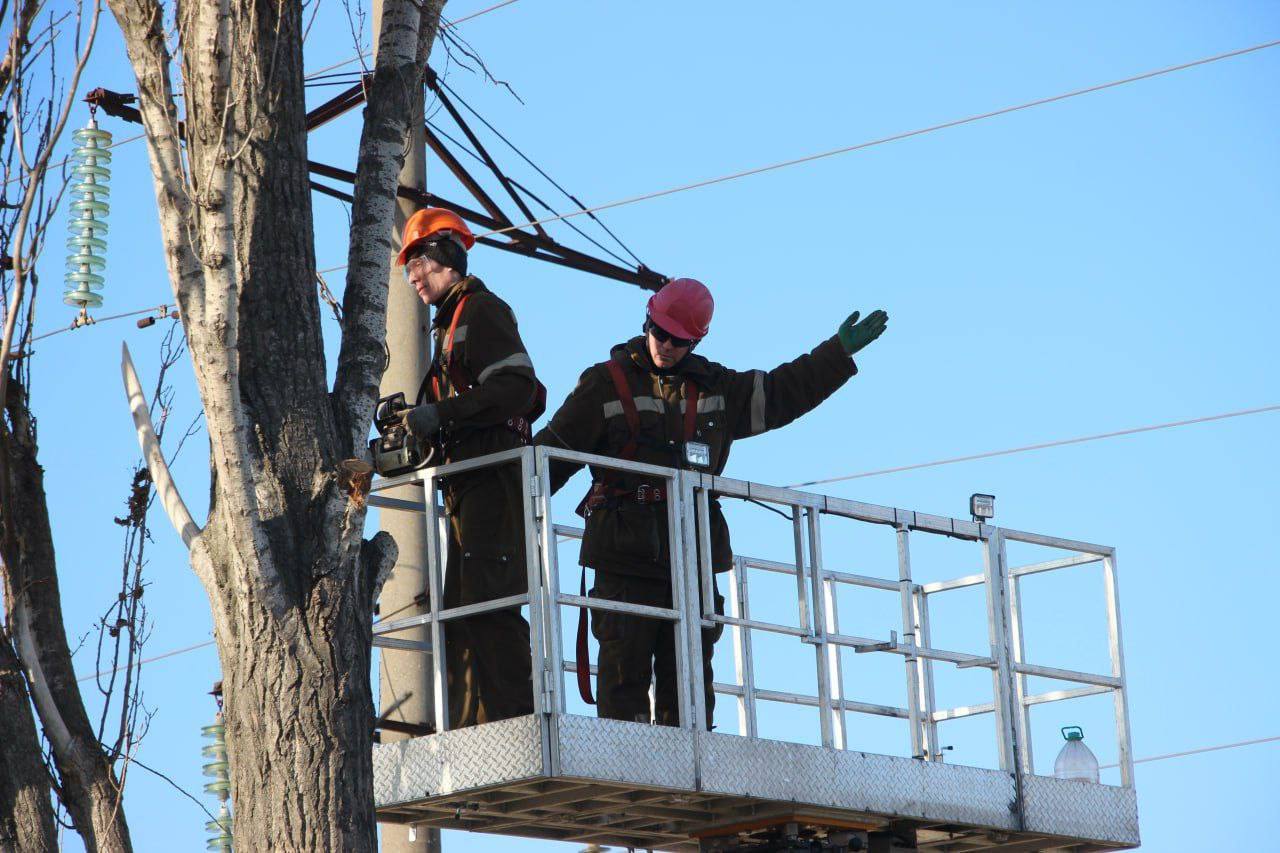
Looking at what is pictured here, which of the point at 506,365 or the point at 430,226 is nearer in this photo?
the point at 506,365

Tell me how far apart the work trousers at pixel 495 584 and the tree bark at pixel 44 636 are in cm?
176

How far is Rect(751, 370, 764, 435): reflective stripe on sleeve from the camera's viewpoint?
9.78 meters

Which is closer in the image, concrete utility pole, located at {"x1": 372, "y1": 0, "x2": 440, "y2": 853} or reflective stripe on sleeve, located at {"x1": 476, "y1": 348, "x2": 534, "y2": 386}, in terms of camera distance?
reflective stripe on sleeve, located at {"x1": 476, "y1": 348, "x2": 534, "y2": 386}

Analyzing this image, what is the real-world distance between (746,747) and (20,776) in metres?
3.44

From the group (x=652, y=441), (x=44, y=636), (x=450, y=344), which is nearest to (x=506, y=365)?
(x=450, y=344)

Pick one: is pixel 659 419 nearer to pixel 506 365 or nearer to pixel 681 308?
pixel 681 308

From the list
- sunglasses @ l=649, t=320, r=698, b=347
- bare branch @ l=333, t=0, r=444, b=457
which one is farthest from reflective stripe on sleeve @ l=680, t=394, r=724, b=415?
bare branch @ l=333, t=0, r=444, b=457

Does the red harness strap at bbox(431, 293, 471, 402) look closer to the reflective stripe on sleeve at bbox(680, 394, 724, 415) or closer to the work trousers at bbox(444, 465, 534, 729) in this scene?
the work trousers at bbox(444, 465, 534, 729)

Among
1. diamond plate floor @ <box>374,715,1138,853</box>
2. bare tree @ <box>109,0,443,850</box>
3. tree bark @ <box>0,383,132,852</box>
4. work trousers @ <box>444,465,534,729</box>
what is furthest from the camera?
tree bark @ <box>0,383,132,852</box>

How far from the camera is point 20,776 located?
31.3ft

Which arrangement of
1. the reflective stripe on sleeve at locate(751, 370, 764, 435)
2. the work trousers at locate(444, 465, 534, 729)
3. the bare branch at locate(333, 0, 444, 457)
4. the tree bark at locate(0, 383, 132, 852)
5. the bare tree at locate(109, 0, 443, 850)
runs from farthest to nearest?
the reflective stripe on sleeve at locate(751, 370, 764, 435)
the tree bark at locate(0, 383, 132, 852)
the work trousers at locate(444, 465, 534, 729)
the bare branch at locate(333, 0, 444, 457)
the bare tree at locate(109, 0, 443, 850)

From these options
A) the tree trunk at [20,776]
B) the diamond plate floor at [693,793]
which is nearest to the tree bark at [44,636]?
the tree trunk at [20,776]

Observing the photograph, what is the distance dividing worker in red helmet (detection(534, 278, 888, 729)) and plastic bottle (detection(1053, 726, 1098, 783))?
2.68 metres

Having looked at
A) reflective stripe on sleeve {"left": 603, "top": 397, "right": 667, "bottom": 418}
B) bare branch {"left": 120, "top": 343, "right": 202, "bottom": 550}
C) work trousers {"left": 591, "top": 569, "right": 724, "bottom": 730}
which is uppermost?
reflective stripe on sleeve {"left": 603, "top": 397, "right": 667, "bottom": 418}
